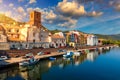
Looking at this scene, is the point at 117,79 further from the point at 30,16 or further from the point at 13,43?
the point at 30,16

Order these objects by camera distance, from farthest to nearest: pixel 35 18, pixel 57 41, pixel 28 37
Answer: pixel 35 18 → pixel 57 41 → pixel 28 37

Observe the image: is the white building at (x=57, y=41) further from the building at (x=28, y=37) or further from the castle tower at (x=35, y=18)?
the castle tower at (x=35, y=18)

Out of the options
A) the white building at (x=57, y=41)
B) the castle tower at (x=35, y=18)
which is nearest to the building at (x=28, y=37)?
the white building at (x=57, y=41)

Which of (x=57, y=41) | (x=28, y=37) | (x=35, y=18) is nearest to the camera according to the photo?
(x=28, y=37)

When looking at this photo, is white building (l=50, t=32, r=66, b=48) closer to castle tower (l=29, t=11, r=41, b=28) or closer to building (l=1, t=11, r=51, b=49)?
building (l=1, t=11, r=51, b=49)

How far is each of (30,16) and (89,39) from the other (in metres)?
55.7

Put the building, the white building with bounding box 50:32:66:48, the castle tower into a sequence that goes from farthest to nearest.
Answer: the castle tower
the white building with bounding box 50:32:66:48
the building

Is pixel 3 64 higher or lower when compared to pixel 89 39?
lower

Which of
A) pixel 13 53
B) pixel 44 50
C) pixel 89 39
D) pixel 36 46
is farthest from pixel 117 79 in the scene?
pixel 89 39

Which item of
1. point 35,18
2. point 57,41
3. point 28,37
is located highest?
point 35,18

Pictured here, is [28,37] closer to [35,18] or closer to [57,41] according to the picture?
[57,41]

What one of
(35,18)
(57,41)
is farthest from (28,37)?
(35,18)

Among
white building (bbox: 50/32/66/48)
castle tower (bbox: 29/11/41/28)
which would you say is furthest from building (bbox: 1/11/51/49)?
castle tower (bbox: 29/11/41/28)

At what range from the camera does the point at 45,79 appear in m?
33.2
